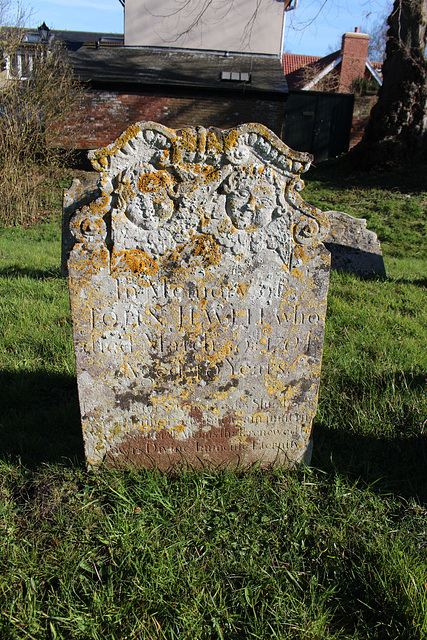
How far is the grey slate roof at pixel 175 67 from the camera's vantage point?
1750 cm

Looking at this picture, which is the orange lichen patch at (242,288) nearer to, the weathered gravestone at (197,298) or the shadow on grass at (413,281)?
the weathered gravestone at (197,298)

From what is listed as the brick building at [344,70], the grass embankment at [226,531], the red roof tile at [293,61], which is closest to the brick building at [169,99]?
the brick building at [344,70]

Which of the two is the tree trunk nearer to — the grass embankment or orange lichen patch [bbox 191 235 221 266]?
the grass embankment

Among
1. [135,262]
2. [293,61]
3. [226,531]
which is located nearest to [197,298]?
[135,262]

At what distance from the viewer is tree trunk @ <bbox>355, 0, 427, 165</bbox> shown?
14227mm

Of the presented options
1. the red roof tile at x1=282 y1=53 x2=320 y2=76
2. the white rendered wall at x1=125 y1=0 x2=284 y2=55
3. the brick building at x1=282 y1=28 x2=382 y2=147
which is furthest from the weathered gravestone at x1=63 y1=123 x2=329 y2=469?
the red roof tile at x1=282 y1=53 x2=320 y2=76

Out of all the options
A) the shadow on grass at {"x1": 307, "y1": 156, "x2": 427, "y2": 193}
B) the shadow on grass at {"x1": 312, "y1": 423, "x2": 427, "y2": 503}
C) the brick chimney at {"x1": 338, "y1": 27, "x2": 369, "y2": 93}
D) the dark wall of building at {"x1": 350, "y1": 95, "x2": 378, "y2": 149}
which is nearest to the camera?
the shadow on grass at {"x1": 312, "y1": 423, "x2": 427, "y2": 503}

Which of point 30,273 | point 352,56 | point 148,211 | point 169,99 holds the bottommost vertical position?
point 30,273

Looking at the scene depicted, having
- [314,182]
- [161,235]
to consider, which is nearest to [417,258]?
[314,182]

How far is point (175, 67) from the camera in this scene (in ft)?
62.4

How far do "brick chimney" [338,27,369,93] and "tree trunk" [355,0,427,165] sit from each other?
12.8 metres

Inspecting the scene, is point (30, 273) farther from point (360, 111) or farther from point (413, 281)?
point (360, 111)

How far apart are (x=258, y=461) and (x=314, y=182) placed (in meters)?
14.0

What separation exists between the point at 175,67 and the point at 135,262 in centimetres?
1914
